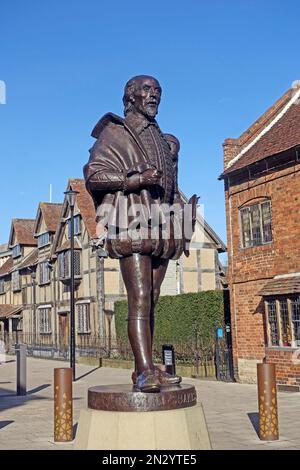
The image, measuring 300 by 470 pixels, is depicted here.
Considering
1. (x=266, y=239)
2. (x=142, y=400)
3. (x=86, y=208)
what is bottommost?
Answer: (x=142, y=400)

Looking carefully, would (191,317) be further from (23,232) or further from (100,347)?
(23,232)

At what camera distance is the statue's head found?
5.44m

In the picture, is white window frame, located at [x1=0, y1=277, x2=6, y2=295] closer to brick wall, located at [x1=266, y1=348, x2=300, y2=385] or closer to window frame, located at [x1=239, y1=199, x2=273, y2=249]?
window frame, located at [x1=239, y1=199, x2=273, y2=249]

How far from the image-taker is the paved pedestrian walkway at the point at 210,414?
7.80 m

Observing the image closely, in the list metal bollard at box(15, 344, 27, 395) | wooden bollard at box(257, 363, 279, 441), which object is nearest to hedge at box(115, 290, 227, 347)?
metal bollard at box(15, 344, 27, 395)

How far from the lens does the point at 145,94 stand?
5445 millimetres

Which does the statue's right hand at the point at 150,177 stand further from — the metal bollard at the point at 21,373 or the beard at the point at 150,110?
the metal bollard at the point at 21,373

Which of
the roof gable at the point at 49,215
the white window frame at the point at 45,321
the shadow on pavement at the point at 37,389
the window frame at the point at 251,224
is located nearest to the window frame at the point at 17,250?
the roof gable at the point at 49,215

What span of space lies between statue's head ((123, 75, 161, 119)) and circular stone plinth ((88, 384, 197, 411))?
2499 millimetres

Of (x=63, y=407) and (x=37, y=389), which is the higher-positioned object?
(x=63, y=407)

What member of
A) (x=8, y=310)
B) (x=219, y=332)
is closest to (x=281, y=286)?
(x=219, y=332)

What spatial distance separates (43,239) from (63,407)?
1135 inches

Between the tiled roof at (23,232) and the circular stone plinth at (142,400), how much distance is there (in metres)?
36.5
